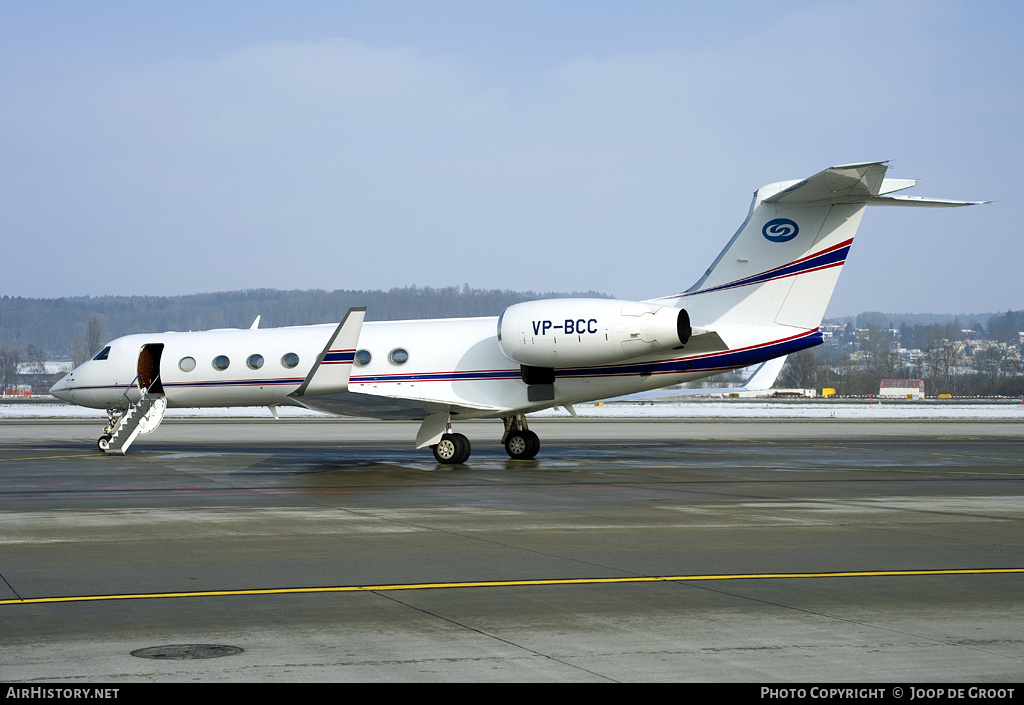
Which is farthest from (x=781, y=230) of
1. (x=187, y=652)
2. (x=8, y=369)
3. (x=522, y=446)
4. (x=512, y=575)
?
(x=8, y=369)

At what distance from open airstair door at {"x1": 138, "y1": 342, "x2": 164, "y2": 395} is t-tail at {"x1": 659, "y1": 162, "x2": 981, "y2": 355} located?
1379 centimetres

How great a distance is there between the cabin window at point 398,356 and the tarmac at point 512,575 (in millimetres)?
3743

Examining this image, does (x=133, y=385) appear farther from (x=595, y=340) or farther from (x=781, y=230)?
(x=781, y=230)

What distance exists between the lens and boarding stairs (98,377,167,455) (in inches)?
997

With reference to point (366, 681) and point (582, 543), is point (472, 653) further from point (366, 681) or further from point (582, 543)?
point (582, 543)

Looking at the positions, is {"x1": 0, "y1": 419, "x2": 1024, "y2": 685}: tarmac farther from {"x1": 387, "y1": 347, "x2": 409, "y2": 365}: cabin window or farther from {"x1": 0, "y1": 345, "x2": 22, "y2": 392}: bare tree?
{"x1": 0, "y1": 345, "x2": 22, "y2": 392}: bare tree

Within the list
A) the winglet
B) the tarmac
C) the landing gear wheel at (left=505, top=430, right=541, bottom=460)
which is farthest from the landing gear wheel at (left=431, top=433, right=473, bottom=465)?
the winglet

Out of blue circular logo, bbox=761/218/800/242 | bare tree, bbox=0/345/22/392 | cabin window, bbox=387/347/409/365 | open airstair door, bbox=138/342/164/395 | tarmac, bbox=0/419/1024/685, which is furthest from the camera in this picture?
bare tree, bbox=0/345/22/392

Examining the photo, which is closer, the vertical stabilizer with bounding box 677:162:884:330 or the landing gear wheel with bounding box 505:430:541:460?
the vertical stabilizer with bounding box 677:162:884:330

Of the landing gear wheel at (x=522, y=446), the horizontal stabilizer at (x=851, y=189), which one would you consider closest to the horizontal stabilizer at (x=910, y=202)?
the horizontal stabilizer at (x=851, y=189)

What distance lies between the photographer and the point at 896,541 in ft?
35.1

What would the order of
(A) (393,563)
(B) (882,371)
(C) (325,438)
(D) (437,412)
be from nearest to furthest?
(A) (393,563), (D) (437,412), (C) (325,438), (B) (882,371)

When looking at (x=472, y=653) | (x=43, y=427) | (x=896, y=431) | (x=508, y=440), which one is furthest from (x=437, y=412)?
(x=43, y=427)
